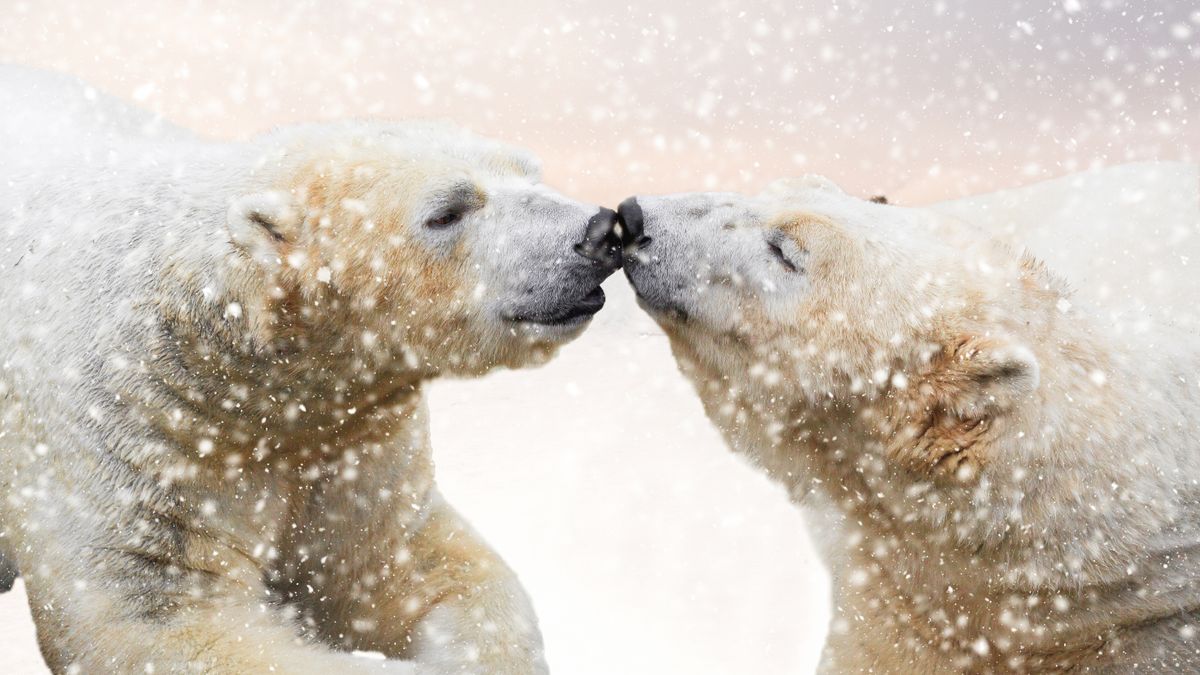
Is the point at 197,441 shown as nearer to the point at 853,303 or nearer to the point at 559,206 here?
the point at 559,206

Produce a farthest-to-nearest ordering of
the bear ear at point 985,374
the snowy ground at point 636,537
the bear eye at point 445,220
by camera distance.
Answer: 1. the snowy ground at point 636,537
2. the bear eye at point 445,220
3. the bear ear at point 985,374

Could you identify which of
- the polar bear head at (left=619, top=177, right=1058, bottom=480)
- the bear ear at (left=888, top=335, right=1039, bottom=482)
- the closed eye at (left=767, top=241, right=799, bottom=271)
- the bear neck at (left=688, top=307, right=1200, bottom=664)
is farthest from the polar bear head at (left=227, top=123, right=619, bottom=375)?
the bear ear at (left=888, top=335, right=1039, bottom=482)

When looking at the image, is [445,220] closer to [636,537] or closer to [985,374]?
[985,374]

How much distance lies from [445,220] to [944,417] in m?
1.35

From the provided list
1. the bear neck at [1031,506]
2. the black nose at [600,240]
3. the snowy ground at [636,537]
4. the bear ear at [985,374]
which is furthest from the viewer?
the snowy ground at [636,537]

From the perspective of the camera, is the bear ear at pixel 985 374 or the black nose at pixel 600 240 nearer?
the bear ear at pixel 985 374

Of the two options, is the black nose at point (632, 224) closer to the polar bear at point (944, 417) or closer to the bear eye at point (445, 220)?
the polar bear at point (944, 417)

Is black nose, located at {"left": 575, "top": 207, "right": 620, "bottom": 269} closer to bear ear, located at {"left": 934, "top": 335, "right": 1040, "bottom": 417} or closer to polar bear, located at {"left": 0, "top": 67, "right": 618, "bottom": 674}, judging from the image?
polar bear, located at {"left": 0, "top": 67, "right": 618, "bottom": 674}

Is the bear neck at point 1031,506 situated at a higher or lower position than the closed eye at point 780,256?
lower

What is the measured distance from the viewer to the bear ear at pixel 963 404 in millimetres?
2584

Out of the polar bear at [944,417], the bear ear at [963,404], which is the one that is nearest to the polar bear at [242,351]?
the polar bear at [944,417]

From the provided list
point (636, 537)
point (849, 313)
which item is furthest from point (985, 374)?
point (636, 537)

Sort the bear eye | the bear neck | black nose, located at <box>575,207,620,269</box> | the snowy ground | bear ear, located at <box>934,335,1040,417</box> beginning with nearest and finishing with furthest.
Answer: bear ear, located at <box>934,335,1040,417</box>
the bear neck
black nose, located at <box>575,207,620,269</box>
the bear eye
the snowy ground

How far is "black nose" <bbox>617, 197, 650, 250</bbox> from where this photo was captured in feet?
9.48
